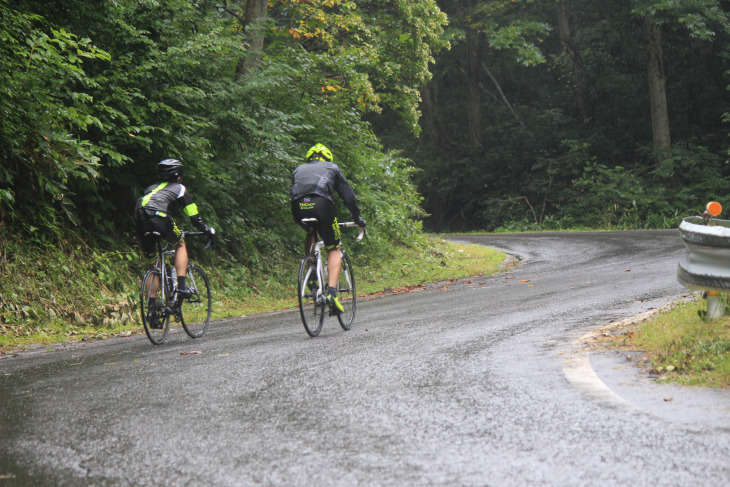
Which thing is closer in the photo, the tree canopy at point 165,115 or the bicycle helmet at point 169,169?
the bicycle helmet at point 169,169

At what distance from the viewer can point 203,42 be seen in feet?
40.6

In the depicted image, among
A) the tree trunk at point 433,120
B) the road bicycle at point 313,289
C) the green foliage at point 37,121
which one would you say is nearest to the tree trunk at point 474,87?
the tree trunk at point 433,120

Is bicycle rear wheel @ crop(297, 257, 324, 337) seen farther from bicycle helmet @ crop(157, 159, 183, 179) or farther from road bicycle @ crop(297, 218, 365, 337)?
bicycle helmet @ crop(157, 159, 183, 179)

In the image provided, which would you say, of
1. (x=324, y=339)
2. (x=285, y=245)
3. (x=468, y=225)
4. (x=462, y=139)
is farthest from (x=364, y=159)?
(x=462, y=139)

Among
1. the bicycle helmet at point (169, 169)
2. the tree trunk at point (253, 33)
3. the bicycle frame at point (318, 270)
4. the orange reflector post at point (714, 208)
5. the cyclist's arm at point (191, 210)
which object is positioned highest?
the tree trunk at point (253, 33)

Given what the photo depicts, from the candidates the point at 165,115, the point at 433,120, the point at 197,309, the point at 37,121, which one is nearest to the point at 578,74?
the point at 433,120

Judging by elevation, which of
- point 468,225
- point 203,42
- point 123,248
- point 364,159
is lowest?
point 468,225

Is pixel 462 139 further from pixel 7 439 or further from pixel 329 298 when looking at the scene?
pixel 7 439

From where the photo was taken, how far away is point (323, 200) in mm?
8758

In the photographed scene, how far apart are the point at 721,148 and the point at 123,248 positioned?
26.3m

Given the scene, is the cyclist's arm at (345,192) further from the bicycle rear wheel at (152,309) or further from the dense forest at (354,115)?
the dense forest at (354,115)

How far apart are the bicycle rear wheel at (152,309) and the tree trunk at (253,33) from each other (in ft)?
23.7

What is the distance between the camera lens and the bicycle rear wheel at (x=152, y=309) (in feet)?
28.1

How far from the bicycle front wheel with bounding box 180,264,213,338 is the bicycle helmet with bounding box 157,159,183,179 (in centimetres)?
119
